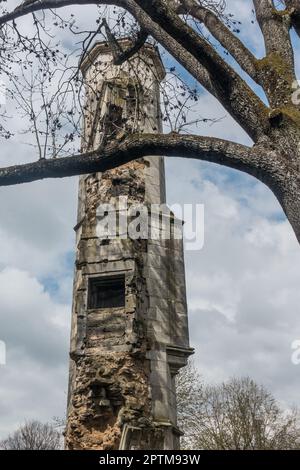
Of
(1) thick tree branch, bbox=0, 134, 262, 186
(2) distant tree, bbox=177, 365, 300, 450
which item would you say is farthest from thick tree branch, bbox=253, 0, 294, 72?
(2) distant tree, bbox=177, 365, 300, 450

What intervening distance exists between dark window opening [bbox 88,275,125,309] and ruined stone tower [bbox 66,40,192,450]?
0.02 metres

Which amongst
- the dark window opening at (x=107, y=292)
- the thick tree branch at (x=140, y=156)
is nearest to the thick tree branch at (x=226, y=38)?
the thick tree branch at (x=140, y=156)

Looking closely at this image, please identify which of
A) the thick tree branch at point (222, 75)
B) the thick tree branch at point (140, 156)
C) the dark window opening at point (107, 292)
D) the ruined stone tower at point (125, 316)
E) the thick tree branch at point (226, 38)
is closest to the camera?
the thick tree branch at point (140, 156)

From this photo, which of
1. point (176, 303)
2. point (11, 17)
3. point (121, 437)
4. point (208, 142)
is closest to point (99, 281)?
point (176, 303)

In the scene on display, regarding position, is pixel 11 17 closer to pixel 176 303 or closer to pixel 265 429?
pixel 176 303

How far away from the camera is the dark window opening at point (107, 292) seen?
10055 millimetres

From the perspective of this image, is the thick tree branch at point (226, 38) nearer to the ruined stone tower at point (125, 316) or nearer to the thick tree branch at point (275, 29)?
the thick tree branch at point (275, 29)

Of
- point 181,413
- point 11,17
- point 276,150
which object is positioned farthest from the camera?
point 181,413

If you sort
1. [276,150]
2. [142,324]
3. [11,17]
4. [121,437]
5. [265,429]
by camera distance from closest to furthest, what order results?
[276,150], [11,17], [121,437], [142,324], [265,429]

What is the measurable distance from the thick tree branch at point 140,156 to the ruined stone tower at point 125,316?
298 centimetres

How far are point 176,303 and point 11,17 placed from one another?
18.1 ft

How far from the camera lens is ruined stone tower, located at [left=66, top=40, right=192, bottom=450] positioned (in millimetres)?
8805

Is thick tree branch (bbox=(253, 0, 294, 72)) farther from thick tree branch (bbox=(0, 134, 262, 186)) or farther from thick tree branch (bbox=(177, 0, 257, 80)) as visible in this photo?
thick tree branch (bbox=(0, 134, 262, 186))
